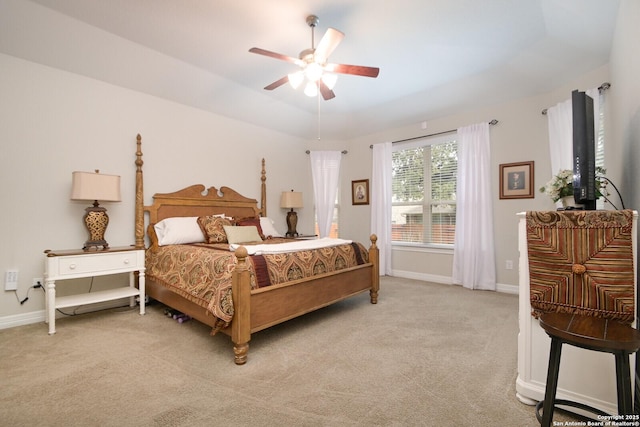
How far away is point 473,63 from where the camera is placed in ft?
11.2

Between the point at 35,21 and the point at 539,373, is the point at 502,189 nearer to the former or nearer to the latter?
the point at 539,373

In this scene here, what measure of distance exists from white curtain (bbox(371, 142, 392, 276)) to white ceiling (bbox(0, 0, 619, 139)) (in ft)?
3.80

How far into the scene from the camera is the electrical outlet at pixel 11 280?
2.69 meters

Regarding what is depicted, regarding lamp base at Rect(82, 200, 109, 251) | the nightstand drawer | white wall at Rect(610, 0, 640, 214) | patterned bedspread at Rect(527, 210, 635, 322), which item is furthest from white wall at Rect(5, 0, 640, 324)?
patterned bedspread at Rect(527, 210, 635, 322)

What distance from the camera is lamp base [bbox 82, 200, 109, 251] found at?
2.93 m

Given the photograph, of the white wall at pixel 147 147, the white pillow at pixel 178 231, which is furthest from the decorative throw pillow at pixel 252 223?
the white wall at pixel 147 147

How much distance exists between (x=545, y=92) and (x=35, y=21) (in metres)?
5.39

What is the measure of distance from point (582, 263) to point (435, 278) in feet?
10.7

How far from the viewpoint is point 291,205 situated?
4938 millimetres

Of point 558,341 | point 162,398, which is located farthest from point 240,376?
point 558,341

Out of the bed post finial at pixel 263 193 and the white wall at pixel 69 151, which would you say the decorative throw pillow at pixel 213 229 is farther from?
the bed post finial at pixel 263 193

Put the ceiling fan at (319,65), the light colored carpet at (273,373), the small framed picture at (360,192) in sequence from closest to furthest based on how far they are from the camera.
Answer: the light colored carpet at (273,373)
the ceiling fan at (319,65)
the small framed picture at (360,192)

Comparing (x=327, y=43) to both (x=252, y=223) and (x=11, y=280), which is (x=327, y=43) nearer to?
(x=252, y=223)

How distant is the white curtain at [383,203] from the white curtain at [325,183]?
83 centimetres
